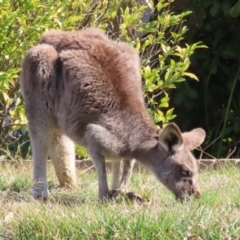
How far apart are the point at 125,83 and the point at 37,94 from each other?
749 millimetres

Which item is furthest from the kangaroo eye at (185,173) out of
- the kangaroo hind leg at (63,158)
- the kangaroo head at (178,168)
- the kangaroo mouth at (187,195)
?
the kangaroo hind leg at (63,158)

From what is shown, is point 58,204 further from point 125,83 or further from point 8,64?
point 8,64

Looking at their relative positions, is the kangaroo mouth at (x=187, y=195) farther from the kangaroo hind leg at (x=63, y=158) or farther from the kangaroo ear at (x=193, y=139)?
the kangaroo hind leg at (x=63, y=158)

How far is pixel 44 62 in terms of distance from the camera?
7102mm

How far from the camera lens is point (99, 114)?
6.91 m

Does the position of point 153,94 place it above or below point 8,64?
below

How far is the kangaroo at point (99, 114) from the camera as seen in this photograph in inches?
268

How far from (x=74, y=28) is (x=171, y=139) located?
2585mm

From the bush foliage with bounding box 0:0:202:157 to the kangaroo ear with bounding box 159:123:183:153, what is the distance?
180cm

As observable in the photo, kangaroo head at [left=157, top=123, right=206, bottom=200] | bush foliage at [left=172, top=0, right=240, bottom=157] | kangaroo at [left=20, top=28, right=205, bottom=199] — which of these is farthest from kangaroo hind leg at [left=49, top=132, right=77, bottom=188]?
bush foliage at [left=172, top=0, right=240, bottom=157]

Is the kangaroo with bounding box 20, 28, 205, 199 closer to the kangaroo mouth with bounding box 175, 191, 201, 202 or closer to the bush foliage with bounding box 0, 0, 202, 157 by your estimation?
the kangaroo mouth with bounding box 175, 191, 201, 202

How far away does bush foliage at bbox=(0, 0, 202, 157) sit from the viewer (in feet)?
26.3

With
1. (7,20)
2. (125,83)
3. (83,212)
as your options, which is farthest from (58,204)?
(7,20)

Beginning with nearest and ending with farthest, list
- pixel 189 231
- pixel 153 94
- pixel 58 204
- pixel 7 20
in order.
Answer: pixel 189 231
pixel 58 204
pixel 7 20
pixel 153 94
